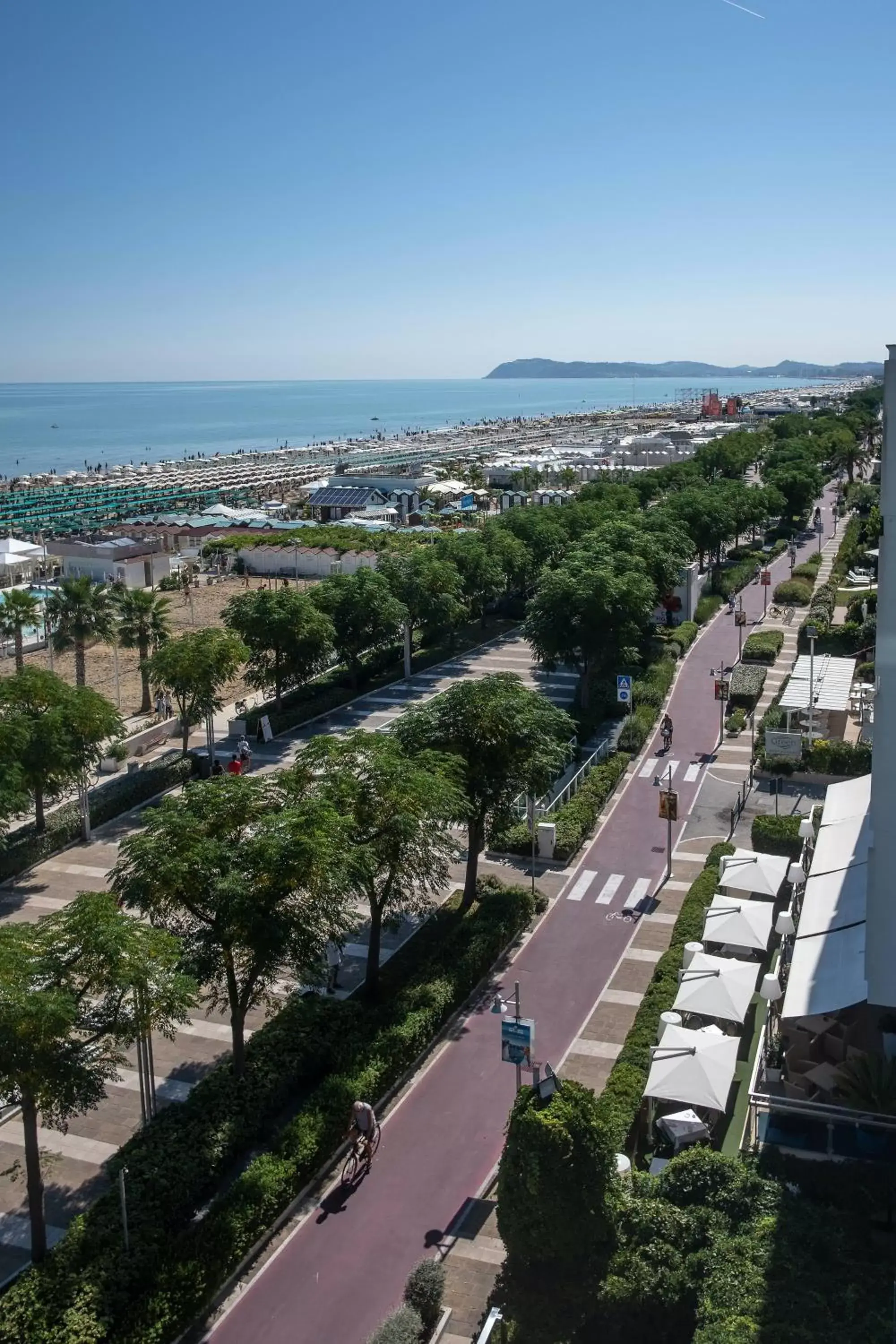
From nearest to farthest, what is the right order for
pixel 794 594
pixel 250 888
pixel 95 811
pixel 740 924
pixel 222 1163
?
pixel 222 1163
pixel 250 888
pixel 740 924
pixel 95 811
pixel 794 594

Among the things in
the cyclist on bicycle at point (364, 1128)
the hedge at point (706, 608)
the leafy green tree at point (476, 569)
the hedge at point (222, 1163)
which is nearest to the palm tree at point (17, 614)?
the leafy green tree at point (476, 569)

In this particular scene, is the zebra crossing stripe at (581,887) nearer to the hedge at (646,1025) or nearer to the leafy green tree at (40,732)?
the hedge at (646,1025)

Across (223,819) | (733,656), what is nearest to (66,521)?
(733,656)

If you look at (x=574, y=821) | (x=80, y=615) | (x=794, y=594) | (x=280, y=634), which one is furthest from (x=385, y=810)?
(x=794, y=594)

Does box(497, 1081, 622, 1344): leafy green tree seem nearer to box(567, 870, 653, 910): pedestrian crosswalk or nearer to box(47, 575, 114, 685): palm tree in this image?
box(567, 870, 653, 910): pedestrian crosswalk

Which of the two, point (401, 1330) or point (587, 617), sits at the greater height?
point (587, 617)

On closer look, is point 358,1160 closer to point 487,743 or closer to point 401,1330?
point 401,1330
